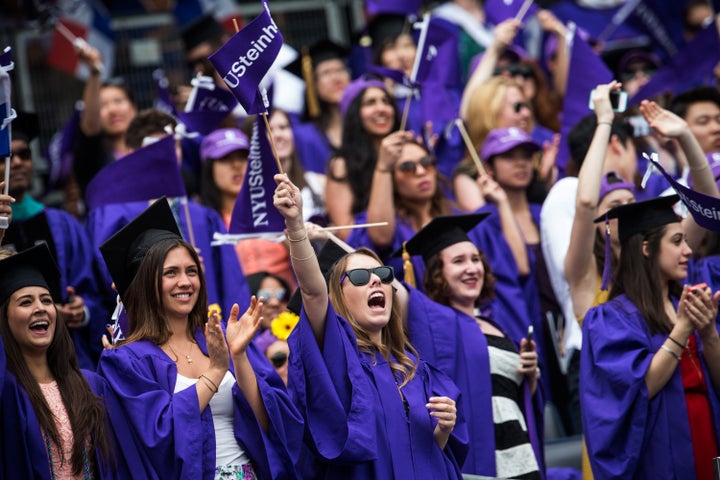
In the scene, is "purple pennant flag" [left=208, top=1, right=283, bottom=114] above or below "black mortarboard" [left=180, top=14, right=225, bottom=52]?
below

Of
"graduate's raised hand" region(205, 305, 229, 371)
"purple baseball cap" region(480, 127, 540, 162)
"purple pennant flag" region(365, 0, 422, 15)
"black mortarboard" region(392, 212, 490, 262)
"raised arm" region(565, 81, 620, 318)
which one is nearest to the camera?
"graduate's raised hand" region(205, 305, 229, 371)

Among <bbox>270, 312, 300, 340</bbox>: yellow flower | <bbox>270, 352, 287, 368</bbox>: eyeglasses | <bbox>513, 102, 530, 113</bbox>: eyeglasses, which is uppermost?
<bbox>513, 102, 530, 113</bbox>: eyeglasses

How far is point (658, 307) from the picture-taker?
7027 mm

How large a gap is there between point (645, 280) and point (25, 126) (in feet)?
13.3

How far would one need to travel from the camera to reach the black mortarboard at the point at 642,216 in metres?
7.19

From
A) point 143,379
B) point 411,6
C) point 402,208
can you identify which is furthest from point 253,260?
point 411,6

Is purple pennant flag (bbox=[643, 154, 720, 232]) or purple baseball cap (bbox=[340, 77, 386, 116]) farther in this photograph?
purple baseball cap (bbox=[340, 77, 386, 116])

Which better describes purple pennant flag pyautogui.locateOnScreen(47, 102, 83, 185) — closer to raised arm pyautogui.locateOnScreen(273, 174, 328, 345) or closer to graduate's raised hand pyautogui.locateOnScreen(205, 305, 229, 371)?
raised arm pyautogui.locateOnScreen(273, 174, 328, 345)

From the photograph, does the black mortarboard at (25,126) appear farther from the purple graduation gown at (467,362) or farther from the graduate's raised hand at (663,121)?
the graduate's raised hand at (663,121)

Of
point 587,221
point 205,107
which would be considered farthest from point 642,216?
point 205,107

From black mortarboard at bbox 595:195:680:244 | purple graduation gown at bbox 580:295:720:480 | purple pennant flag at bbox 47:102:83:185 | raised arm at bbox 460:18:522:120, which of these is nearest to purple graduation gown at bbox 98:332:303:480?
purple graduation gown at bbox 580:295:720:480

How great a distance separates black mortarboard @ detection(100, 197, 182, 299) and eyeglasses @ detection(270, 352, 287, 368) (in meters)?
1.26

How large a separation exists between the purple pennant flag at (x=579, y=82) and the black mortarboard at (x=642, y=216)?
1945 millimetres

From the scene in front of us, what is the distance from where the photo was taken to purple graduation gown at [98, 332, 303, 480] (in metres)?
5.77
